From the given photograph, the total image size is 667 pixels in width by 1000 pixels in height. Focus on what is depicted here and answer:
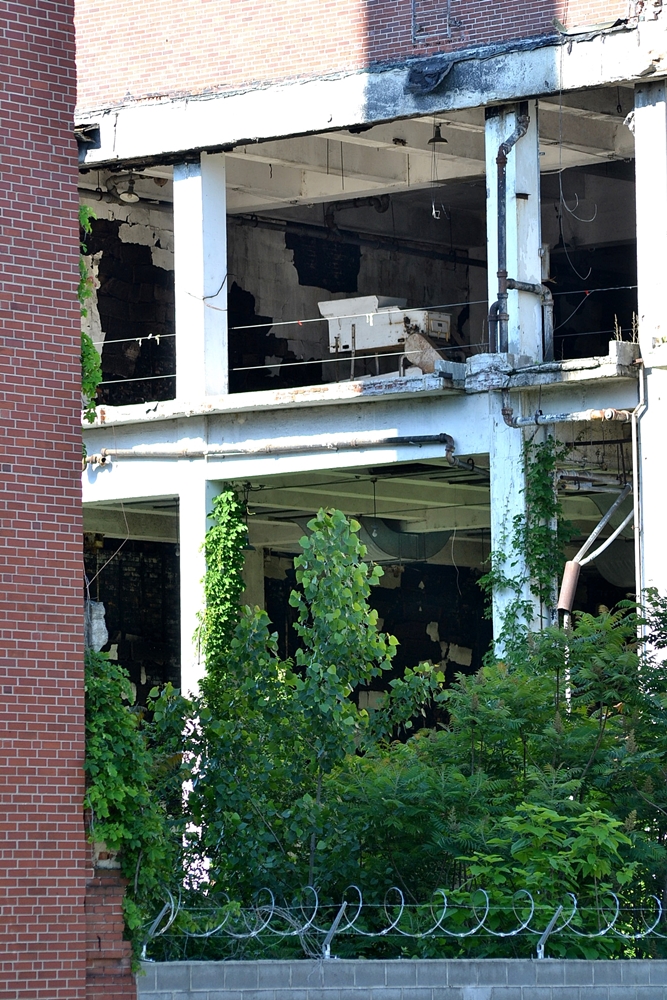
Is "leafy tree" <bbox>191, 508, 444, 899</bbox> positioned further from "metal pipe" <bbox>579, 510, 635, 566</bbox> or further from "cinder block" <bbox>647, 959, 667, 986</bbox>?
"metal pipe" <bbox>579, 510, 635, 566</bbox>

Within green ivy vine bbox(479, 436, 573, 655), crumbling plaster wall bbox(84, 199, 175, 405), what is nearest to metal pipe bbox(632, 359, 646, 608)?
green ivy vine bbox(479, 436, 573, 655)

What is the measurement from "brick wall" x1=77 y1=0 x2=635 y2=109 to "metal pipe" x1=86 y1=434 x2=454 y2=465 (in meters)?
5.41

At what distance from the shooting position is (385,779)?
1419 cm

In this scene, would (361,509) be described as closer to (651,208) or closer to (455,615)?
(455,615)

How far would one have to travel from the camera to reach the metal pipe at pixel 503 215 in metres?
22.7

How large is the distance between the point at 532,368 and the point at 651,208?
104 inches

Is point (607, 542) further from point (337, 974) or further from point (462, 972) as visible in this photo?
point (337, 974)

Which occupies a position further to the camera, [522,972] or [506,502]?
[506,502]

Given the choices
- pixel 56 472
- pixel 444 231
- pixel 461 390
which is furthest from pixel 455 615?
pixel 56 472

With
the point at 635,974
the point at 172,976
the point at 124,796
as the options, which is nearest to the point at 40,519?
the point at 124,796

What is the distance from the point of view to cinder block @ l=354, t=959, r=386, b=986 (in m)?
12.3

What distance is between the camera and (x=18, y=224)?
510 inches

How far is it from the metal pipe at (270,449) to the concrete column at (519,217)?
1.77 m

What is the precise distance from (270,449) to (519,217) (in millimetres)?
4964
